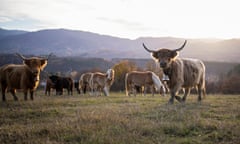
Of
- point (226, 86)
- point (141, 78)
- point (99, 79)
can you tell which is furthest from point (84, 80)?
point (226, 86)

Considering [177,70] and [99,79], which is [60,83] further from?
[177,70]

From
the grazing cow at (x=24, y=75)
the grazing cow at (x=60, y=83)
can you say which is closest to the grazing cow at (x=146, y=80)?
the grazing cow at (x=60, y=83)

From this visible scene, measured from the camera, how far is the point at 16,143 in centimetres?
648

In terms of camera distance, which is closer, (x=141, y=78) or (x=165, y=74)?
(x=165, y=74)

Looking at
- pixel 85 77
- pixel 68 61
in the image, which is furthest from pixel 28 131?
pixel 68 61

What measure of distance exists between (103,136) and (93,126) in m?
1.00

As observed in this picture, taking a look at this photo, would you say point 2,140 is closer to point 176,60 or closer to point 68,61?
point 176,60

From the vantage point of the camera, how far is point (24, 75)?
634 inches

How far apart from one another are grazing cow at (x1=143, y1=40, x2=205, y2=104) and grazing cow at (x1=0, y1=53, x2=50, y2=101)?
5.50 metres

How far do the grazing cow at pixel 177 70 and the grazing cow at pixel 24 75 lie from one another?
5.50m

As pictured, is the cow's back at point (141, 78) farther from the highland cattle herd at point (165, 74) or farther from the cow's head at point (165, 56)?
the cow's head at point (165, 56)

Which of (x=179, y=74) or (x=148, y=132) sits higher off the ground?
(x=179, y=74)

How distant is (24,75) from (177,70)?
772 cm

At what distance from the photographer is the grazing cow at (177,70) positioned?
14070mm
